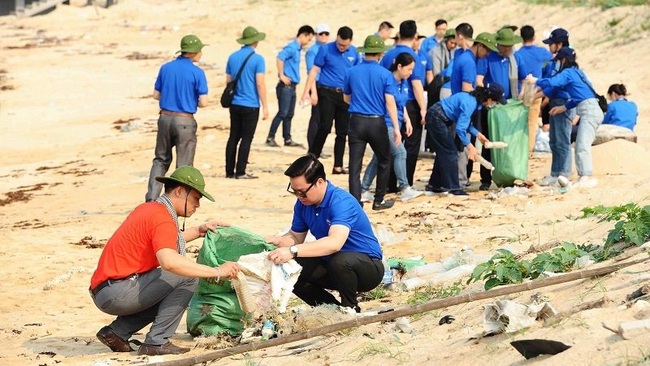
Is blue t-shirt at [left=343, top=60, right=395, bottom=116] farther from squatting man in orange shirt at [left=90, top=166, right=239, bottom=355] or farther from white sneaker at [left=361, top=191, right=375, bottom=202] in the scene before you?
squatting man in orange shirt at [left=90, top=166, right=239, bottom=355]

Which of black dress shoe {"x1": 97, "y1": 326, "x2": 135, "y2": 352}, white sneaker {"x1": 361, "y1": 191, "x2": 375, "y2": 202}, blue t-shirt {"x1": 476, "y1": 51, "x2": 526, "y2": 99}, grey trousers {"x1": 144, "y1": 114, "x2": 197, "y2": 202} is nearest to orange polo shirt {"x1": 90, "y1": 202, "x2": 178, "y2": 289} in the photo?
black dress shoe {"x1": 97, "y1": 326, "x2": 135, "y2": 352}

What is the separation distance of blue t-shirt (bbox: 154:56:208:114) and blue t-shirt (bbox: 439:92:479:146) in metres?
2.43

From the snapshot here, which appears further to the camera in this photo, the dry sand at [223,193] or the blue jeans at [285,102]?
the blue jeans at [285,102]

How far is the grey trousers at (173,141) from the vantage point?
40.8ft

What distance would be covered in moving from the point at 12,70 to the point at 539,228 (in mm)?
19212

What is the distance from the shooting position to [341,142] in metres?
14.5

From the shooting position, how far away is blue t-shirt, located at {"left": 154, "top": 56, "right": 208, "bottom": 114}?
40.5 ft

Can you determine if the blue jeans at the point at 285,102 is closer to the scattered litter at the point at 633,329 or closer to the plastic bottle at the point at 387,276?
the plastic bottle at the point at 387,276

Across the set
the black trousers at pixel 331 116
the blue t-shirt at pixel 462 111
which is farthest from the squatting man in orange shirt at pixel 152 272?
the black trousers at pixel 331 116

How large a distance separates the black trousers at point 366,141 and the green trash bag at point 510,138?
4.46 feet

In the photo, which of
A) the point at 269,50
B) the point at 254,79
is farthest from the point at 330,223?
the point at 269,50

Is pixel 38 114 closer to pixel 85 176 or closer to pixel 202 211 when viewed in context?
pixel 85 176

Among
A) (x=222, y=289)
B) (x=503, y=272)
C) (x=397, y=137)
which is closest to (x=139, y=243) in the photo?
(x=222, y=289)

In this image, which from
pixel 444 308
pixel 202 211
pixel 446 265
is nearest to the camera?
pixel 444 308
